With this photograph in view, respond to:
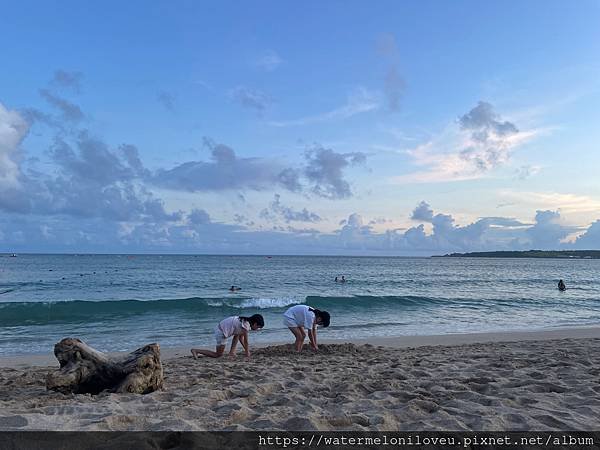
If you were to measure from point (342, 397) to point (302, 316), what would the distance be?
453cm

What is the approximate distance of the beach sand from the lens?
4414 millimetres

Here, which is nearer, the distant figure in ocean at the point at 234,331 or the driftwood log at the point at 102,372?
the driftwood log at the point at 102,372

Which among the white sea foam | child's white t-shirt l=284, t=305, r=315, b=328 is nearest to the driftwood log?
child's white t-shirt l=284, t=305, r=315, b=328

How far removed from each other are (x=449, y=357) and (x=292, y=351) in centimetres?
335

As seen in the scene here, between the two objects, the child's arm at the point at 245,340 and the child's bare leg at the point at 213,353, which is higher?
the child's arm at the point at 245,340

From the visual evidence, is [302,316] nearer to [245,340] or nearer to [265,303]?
[245,340]

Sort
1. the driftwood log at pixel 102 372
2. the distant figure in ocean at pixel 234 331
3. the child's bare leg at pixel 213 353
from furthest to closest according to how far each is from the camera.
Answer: the child's bare leg at pixel 213 353, the distant figure in ocean at pixel 234 331, the driftwood log at pixel 102 372

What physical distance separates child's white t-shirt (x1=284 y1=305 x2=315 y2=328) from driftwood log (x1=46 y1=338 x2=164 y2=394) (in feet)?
13.2

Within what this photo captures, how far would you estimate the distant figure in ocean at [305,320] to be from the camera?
9812 millimetres

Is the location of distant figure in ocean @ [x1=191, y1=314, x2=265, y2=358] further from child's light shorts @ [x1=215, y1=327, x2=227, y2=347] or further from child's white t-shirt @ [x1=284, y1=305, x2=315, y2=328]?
child's white t-shirt @ [x1=284, y1=305, x2=315, y2=328]

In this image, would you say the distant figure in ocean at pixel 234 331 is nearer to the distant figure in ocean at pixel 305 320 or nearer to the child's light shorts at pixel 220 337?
the child's light shorts at pixel 220 337

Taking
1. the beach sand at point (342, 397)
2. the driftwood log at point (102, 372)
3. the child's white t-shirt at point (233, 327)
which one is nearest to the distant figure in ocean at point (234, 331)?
the child's white t-shirt at point (233, 327)

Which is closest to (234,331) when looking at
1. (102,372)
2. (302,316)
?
(302,316)

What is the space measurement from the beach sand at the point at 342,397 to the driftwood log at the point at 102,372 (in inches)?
9.4
